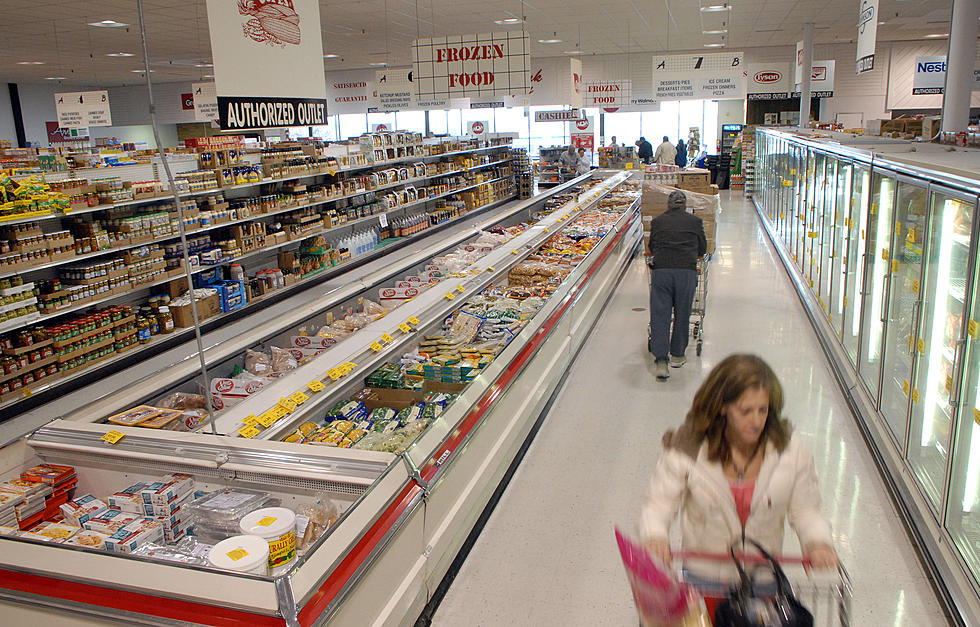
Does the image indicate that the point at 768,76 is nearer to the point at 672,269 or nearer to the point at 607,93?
the point at 607,93

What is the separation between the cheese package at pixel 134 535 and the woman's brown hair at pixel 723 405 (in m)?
1.90

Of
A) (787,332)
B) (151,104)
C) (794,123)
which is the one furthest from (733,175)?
(151,104)

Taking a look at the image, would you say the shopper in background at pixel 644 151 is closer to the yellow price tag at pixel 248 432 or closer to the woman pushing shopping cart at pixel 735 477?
the yellow price tag at pixel 248 432

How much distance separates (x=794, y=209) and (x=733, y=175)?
12.4 metres

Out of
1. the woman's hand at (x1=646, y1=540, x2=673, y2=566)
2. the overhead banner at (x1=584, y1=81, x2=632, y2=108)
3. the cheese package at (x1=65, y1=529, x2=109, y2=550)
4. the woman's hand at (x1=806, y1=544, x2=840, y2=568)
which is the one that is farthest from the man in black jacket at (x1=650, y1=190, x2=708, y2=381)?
the overhead banner at (x1=584, y1=81, x2=632, y2=108)

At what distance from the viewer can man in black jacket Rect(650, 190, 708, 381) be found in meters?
5.91

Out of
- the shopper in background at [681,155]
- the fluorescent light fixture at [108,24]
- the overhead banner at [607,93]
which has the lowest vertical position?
the shopper in background at [681,155]

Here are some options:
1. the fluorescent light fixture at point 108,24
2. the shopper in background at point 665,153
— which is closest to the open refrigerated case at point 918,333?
the fluorescent light fixture at point 108,24

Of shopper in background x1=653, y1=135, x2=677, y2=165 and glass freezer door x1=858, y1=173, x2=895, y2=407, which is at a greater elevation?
shopper in background x1=653, y1=135, x2=677, y2=165

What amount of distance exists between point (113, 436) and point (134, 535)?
20.5 inches

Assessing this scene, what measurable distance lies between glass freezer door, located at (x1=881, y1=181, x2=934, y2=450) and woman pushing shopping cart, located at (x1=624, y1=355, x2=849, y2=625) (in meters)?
2.33

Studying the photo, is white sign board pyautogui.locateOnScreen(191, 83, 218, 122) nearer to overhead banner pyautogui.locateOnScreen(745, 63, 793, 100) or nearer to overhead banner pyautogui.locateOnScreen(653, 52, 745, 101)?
overhead banner pyautogui.locateOnScreen(653, 52, 745, 101)

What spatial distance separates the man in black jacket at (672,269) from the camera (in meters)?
5.91

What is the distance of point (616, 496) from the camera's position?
162 inches
